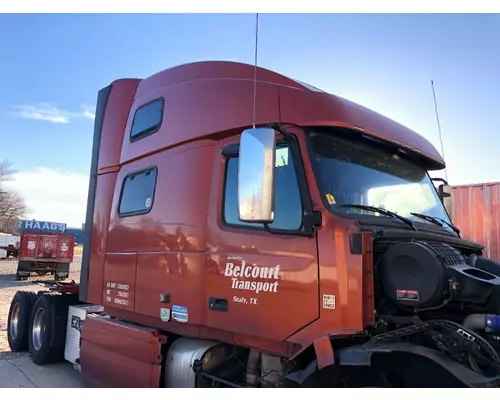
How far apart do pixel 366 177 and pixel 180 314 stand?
1902 mm

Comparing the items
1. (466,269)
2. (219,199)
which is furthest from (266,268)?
(466,269)

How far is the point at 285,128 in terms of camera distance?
338 centimetres

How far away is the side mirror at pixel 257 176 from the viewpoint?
2.79 m

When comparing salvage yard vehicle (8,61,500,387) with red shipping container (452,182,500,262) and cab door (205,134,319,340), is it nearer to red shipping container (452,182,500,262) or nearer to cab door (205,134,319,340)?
cab door (205,134,319,340)

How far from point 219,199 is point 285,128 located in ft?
2.64

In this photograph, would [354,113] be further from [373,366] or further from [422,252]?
[373,366]

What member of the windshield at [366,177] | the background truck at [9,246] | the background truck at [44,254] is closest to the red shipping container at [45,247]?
the background truck at [44,254]

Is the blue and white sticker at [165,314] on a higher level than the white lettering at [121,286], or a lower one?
lower

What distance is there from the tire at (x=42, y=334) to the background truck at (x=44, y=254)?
613 inches

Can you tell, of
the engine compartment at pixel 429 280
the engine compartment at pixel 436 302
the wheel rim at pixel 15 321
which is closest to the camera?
the engine compartment at pixel 436 302

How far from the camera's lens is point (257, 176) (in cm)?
283

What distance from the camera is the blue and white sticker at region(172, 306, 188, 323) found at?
3.77m

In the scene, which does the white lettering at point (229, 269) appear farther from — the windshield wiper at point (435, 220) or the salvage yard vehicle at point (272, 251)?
the windshield wiper at point (435, 220)

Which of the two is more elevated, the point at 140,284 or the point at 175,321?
the point at 140,284
